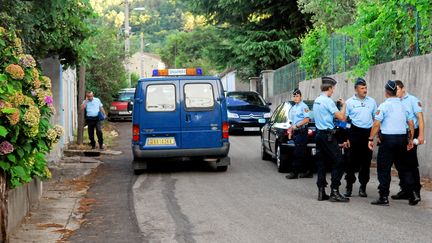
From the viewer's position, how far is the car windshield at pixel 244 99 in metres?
25.0

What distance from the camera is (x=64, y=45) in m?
13.7

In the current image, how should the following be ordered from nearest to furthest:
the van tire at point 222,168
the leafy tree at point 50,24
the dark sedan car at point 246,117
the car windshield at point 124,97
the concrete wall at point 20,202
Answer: the concrete wall at point 20,202 < the leafy tree at point 50,24 < the van tire at point 222,168 < the dark sedan car at point 246,117 < the car windshield at point 124,97

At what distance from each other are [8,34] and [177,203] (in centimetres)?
365

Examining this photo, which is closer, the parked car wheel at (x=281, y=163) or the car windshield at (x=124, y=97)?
the parked car wheel at (x=281, y=163)

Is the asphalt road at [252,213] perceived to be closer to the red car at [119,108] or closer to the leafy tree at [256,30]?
the red car at [119,108]

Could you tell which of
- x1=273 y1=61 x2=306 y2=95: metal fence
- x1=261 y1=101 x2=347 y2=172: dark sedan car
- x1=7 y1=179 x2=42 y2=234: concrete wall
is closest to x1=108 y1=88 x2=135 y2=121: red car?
x1=273 y1=61 x2=306 y2=95: metal fence

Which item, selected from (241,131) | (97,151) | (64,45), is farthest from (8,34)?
(241,131)

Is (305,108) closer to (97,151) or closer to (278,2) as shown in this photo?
(97,151)

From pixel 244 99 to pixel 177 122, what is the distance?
40.4 ft

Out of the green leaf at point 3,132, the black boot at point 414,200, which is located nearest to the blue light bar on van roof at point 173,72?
the black boot at point 414,200

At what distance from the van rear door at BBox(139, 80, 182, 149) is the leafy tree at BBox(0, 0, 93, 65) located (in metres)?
1.80

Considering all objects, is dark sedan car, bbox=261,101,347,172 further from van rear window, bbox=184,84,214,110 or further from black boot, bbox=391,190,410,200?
black boot, bbox=391,190,410,200

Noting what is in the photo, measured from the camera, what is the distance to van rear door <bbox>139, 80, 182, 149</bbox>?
546 inches

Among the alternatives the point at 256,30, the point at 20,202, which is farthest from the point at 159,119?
the point at 256,30
